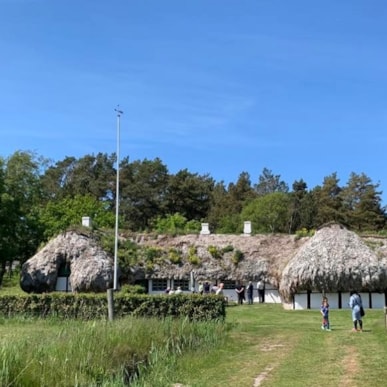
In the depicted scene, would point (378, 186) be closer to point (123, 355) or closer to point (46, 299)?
point (46, 299)

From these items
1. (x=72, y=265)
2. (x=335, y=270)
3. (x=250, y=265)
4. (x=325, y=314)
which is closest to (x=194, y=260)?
(x=250, y=265)

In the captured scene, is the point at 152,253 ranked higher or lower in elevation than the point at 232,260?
higher

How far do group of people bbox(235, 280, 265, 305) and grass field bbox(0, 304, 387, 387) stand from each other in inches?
540

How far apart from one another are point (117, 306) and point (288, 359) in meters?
9.20

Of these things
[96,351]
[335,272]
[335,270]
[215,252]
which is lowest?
[96,351]

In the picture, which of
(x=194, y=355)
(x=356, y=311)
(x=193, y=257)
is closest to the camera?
(x=194, y=355)

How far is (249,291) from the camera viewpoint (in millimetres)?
34344

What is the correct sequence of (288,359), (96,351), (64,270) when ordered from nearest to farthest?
1. (96,351)
2. (288,359)
3. (64,270)

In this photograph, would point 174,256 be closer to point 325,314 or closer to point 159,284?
point 159,284

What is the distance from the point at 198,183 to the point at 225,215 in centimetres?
515

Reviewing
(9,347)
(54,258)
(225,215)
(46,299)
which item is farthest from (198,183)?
(9,347)

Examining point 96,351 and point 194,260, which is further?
point 194,260

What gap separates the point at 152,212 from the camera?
70.6 m

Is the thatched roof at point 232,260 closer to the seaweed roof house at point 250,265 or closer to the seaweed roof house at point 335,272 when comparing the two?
the seaweed roof house at point 250,265
